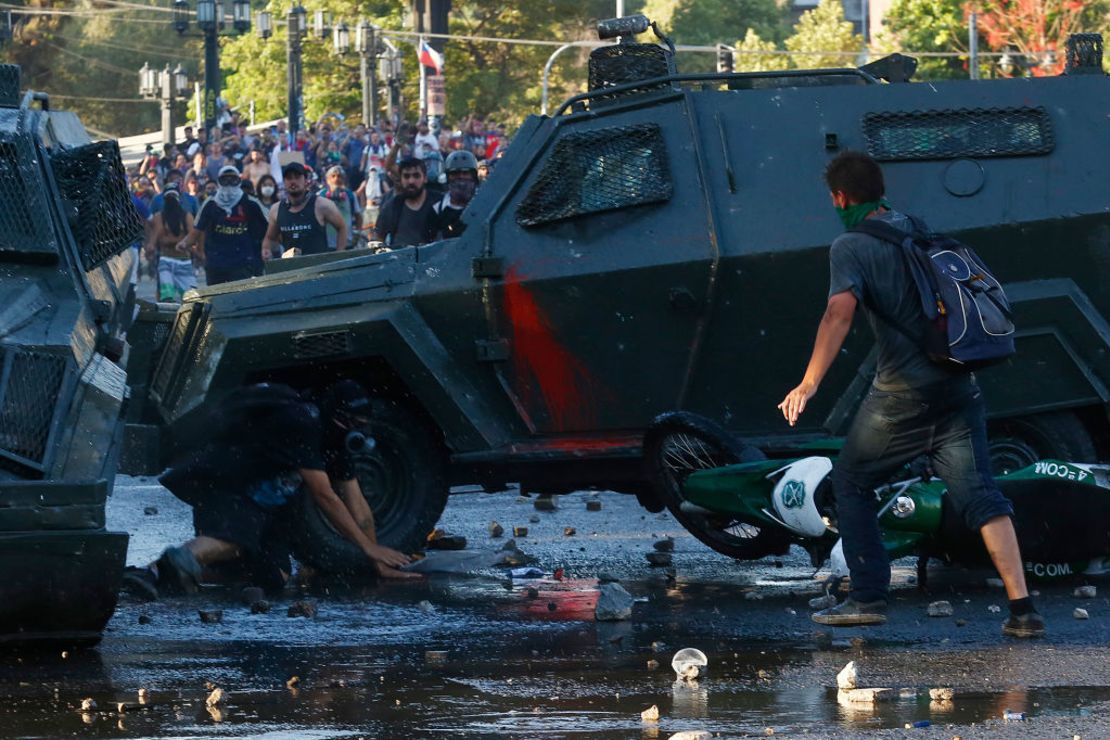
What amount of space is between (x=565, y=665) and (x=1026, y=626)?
165 centimetres

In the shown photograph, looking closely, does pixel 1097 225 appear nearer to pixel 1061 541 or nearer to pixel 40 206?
pixel 1061 541

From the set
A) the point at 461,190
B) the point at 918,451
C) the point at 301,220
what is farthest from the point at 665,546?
the point at 301,220

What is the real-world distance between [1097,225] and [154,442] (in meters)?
4.33

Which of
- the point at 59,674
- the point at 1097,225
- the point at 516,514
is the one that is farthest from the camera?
the point at 516,514

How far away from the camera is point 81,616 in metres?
7.24

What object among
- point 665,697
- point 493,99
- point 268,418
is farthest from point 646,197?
point 493,99

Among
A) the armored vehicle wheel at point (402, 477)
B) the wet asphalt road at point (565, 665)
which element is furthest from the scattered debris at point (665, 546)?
the armored vehicle wheel at point (402, 477)

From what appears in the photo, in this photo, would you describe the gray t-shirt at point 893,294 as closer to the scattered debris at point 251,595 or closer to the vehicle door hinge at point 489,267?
the vehicle door hinge at point 489,267

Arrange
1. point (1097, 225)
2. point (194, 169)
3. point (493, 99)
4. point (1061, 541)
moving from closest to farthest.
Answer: point (1061, 541) → point (1097, 225) → point (194, 169) → point (493, 99)

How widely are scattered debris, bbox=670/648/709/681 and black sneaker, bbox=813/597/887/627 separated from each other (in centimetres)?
100

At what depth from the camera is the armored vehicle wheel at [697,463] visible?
362 inches

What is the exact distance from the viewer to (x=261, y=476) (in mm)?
9336

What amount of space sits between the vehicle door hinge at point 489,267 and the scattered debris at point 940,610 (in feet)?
8.32

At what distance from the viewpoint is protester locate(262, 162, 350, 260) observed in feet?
52.7
